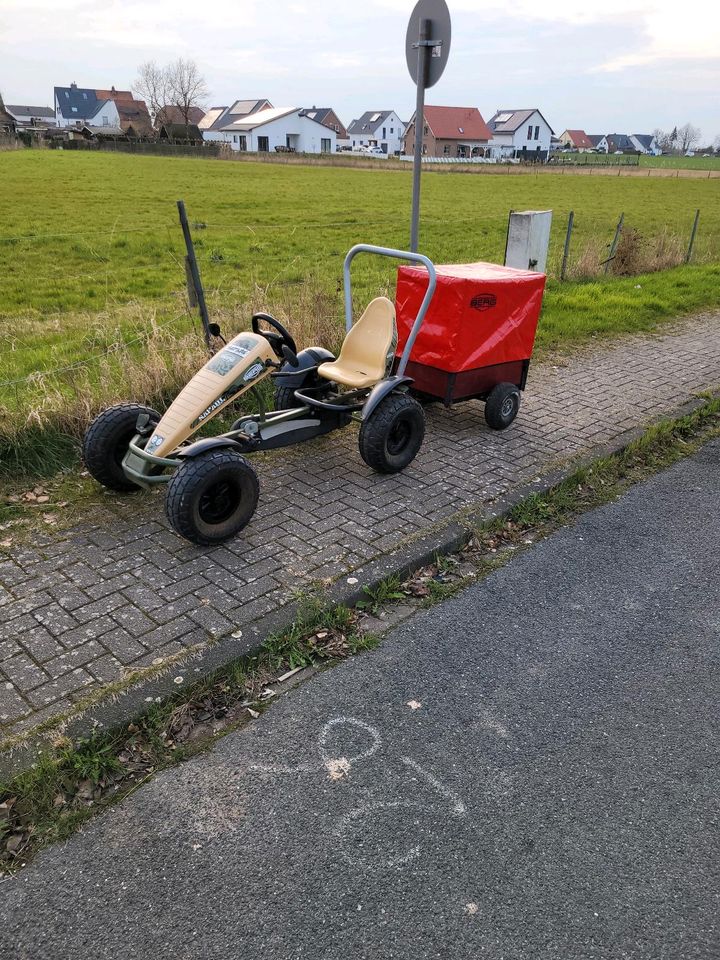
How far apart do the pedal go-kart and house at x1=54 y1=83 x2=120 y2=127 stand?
110093 mm

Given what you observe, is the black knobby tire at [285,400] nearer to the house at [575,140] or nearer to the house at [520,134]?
the house at [520,134]

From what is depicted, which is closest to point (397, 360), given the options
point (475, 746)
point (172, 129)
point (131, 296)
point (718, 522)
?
point (718, 522)

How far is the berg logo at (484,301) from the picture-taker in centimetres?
501

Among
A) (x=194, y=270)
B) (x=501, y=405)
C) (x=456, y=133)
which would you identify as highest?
(x=456, y=133)

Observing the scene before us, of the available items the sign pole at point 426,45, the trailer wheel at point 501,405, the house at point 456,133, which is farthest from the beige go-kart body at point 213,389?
the house at point 456,133

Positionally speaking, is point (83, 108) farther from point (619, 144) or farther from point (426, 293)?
point (426, 293)

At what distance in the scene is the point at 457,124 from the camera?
84562 mm

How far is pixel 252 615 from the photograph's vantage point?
3.36m

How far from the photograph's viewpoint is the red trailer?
5023 millimetres

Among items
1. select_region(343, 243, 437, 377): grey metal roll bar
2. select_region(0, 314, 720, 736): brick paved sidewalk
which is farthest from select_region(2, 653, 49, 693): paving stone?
select_region(343, 243, 437, 377): grey metal roll bar

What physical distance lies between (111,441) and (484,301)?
2.72m

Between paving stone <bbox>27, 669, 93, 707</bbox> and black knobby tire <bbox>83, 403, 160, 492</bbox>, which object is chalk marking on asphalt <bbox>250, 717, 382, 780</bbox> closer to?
paving stone <bbox>27, 669, 93, 707</bbox>

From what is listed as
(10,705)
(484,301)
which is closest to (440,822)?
(10,705)

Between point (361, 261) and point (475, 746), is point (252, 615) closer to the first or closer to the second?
point (475, 746)
